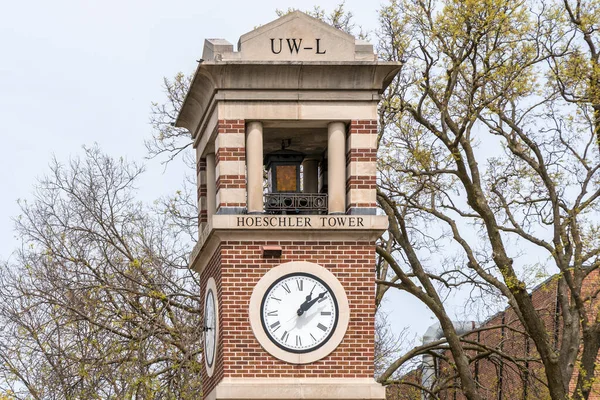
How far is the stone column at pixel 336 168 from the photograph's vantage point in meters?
27.8

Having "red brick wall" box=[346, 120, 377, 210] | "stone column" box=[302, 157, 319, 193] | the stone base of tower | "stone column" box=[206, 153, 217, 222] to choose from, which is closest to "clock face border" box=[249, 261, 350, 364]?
the stone base of tower

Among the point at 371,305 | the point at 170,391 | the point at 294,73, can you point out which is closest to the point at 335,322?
the point at 371,305

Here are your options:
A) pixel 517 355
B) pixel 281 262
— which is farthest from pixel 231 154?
pixel 517 355

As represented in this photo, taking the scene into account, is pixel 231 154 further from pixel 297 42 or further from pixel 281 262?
pixel 297 42

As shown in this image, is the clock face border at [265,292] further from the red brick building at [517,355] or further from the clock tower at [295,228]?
the red brick building at [517,355]

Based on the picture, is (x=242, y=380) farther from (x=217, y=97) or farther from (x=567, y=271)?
Answer: (x=567, y=271)

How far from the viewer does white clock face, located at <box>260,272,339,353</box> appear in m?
27.2

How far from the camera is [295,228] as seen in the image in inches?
1077

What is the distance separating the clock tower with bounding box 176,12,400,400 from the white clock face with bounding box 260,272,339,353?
0.02 meters

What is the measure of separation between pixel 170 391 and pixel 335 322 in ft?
24.7

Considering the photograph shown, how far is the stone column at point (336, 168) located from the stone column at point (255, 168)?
1.09m

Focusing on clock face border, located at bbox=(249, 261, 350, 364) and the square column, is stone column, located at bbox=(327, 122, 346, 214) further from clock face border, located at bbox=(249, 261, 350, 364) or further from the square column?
the square column

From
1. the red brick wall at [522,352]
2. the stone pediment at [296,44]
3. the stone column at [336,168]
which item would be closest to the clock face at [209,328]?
the stone column at [336,168]

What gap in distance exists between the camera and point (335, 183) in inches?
1095
